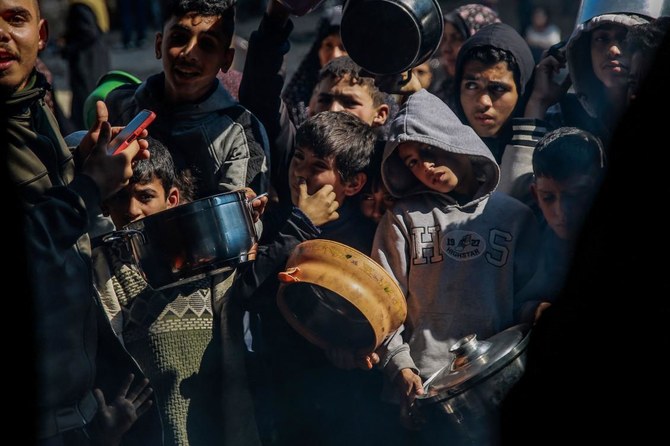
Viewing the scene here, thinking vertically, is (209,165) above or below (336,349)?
above

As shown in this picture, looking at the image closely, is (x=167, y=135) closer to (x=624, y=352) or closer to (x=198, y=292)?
(x=198, y=292)

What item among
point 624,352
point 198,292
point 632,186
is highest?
point 632,186

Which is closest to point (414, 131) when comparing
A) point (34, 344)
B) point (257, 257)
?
point (257, 257)

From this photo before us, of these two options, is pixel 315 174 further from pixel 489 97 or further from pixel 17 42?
pixel 17 42

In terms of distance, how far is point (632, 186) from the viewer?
3.75 metres

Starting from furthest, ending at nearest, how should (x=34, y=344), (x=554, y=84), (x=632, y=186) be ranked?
(x=554, y=84), (x=632, y=186), (x=34, y=344)

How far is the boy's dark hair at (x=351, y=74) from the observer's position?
14.4ft

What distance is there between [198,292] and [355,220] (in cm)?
67

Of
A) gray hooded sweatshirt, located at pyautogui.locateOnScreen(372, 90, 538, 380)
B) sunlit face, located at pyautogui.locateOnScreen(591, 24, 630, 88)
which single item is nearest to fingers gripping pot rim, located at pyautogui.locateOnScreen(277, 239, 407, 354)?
gray hooded sweatshirt, located at pyautogui.locateOnScreen(372, 90, 538, 380)

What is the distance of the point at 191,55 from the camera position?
12.1 feet

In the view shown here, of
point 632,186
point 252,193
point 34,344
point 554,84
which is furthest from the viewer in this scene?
point 554,84

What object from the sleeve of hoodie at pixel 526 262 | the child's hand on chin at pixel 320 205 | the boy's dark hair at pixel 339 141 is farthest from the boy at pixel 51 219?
the sleeve of hoodie at pixel 526 262

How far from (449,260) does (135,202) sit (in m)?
1.06

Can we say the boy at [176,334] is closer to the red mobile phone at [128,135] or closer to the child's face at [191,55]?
the child's face at [191,55]
